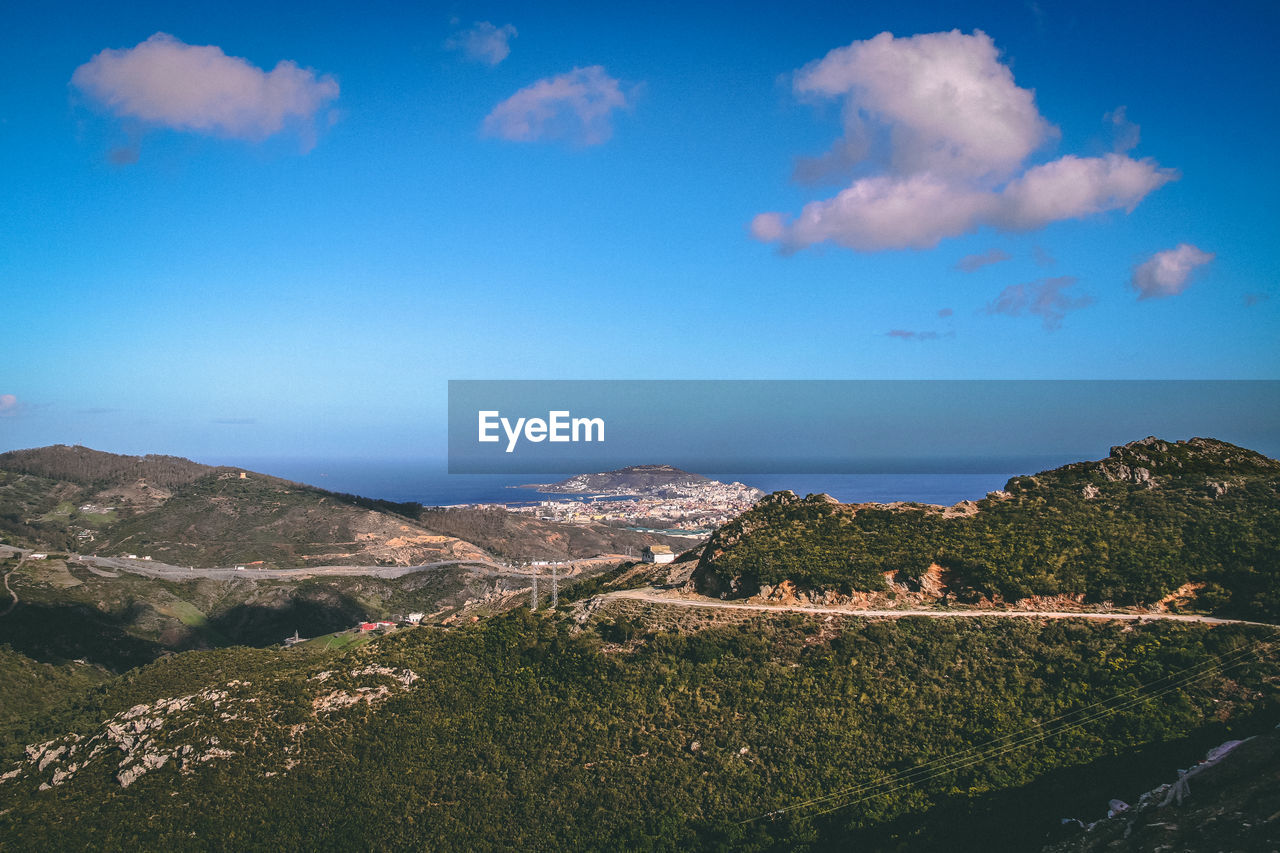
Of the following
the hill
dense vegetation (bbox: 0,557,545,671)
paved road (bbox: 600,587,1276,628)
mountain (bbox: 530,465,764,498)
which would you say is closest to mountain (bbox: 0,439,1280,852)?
paved road (bbox: 600,587,1276,628)

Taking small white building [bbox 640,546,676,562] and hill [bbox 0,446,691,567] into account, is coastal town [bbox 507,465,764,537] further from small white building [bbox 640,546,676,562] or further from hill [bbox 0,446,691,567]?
small white building [bbox 640,546,676,562]

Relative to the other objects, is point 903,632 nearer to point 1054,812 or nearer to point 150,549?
point 1054,812

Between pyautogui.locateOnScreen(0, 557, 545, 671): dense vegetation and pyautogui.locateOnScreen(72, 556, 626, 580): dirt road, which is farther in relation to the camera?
Answer: pyautogui.locateOnScreen(72, 556, 626, 580): dirt road

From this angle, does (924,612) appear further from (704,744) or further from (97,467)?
(97,467)

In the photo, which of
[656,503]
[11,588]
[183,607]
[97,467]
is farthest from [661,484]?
[11,588]

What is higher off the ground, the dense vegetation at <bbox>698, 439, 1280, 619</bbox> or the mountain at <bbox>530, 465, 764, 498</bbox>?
the dense vegetation at <bbox>698, 439, 1280, 619</bbox>

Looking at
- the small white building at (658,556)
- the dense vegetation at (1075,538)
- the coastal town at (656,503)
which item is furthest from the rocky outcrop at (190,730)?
the coastal town at (656,503)
